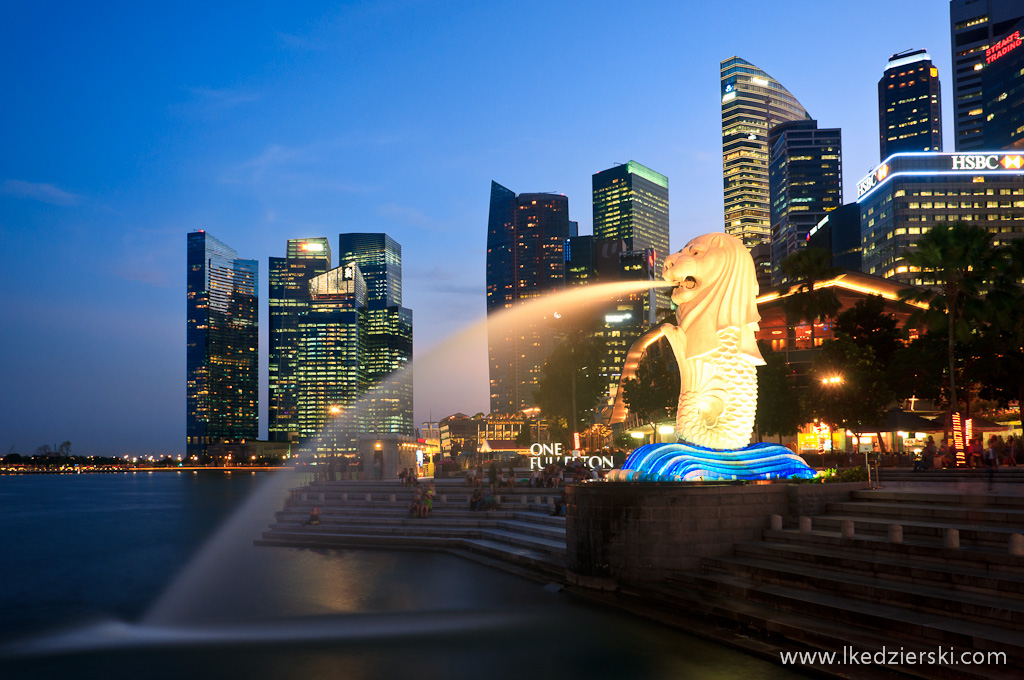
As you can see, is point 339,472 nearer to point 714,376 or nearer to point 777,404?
point 777,404

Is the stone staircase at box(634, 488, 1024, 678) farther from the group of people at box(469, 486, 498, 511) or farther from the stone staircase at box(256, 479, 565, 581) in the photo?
the group of people at box(469, 486, 498, 511)

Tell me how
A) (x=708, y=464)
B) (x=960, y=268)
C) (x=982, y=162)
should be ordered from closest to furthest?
1. (x=708, y=464)
2. (x=960, y=268)
3. (x=982, y=162)

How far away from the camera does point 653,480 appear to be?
18.8 metres

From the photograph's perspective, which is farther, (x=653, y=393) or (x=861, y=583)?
(x=653, y=393)

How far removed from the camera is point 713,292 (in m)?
20.5

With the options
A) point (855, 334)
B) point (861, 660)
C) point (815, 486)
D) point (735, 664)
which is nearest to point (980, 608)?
point (861, 660)

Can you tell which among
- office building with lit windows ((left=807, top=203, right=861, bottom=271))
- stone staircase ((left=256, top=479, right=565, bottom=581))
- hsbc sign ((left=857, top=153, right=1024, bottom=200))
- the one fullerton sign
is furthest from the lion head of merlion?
office building with lit windows ((left=807, top=203, right=861, bottom=271))

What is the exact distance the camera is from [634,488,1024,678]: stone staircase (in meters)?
10.9

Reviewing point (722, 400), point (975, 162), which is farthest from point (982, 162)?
point (722, 400)

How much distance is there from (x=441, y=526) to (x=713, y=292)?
14.4 metres

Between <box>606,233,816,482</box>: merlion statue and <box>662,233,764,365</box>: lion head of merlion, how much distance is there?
0.08ft

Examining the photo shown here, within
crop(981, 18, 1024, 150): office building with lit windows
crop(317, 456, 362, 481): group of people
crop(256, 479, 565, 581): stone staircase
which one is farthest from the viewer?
crop(981, 18, 1024, 150): office building with lit windows

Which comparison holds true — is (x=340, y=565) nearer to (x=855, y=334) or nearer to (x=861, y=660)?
(x=861, y=660)

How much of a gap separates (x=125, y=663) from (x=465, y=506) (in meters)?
19.5
